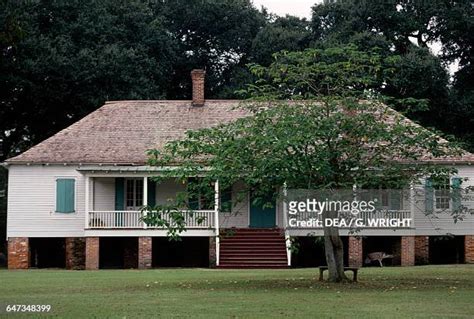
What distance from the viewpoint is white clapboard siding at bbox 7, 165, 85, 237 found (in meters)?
36.4

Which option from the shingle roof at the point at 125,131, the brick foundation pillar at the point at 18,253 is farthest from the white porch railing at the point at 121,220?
the brick foundation pillar at the point at 18,253

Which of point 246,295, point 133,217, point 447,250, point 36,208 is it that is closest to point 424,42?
point 447,250

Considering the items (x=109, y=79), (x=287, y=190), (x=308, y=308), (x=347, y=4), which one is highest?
(x=347, y=4)

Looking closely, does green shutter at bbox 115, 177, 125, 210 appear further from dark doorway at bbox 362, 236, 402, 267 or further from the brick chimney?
dark doorway at bbox 362, 236, 402, 267

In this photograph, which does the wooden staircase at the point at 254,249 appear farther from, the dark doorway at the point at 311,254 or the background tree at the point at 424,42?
the background tree at the point at 424,42

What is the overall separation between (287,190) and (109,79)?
25553 millimetres

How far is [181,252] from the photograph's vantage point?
37.3 m

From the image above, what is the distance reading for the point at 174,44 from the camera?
2117 inches

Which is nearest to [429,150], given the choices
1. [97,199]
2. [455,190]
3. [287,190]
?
[455,190]

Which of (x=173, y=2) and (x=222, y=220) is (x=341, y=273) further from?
(x=173, y=2)

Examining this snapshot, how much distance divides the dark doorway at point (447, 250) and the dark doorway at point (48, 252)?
47.2 feet

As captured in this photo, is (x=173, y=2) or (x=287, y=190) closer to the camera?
(x=287, y=190)

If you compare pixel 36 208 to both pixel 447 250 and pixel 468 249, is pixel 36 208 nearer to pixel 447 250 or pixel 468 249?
pixel 447 250

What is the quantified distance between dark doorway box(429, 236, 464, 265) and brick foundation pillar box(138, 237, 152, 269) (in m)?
10.9
